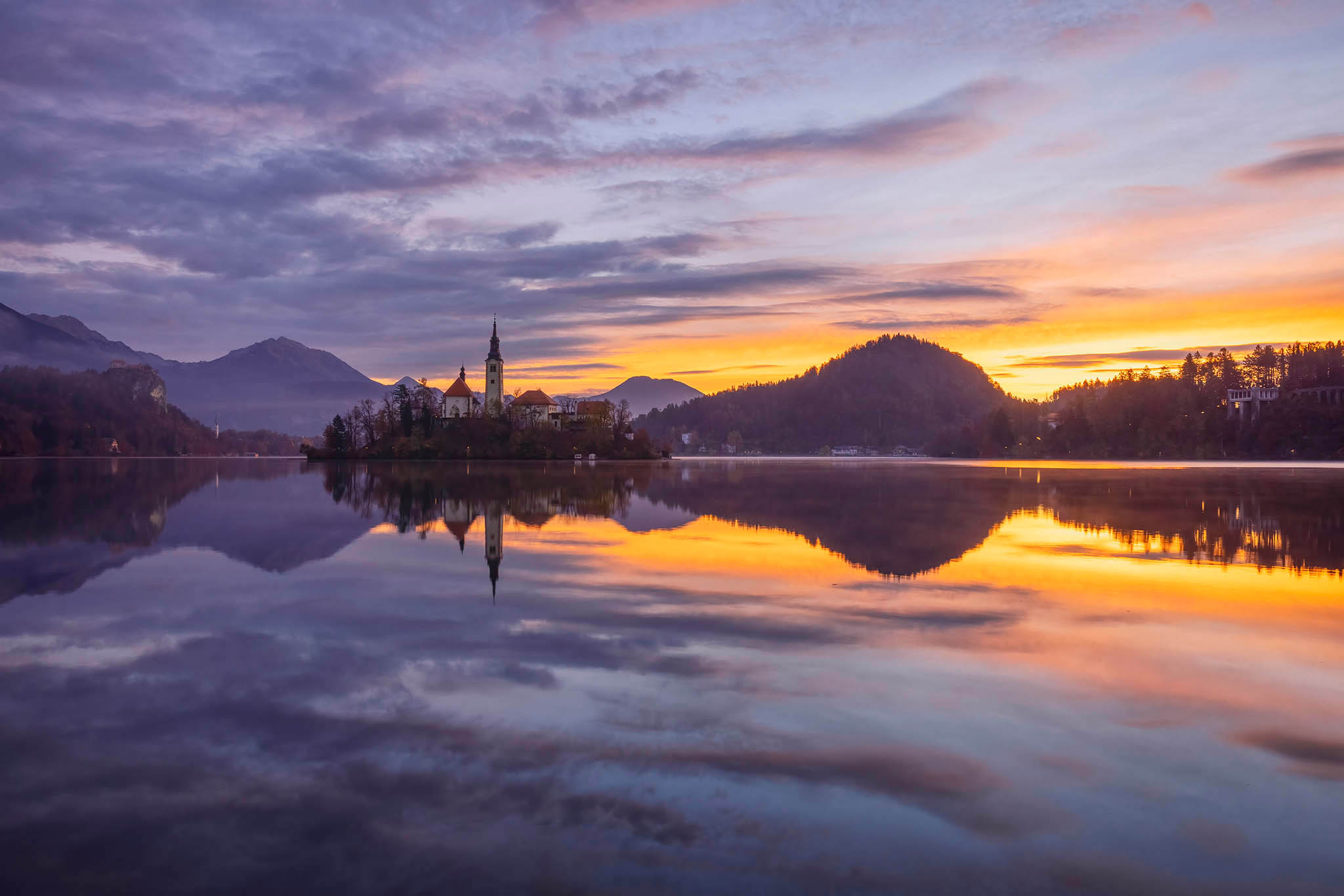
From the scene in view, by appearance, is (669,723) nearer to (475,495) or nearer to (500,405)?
(475,495)

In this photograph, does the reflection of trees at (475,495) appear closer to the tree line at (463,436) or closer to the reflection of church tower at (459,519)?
the reflection of church tower at (459,519)

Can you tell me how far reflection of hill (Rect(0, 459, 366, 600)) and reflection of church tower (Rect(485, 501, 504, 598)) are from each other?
3.51m

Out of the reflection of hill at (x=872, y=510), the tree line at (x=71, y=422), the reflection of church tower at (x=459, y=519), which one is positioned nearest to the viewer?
the reflection of hill at (x=872, y=510)

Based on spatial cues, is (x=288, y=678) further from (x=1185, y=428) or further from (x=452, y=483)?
(x=1185, y=428)

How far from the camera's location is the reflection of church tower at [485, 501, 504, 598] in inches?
632

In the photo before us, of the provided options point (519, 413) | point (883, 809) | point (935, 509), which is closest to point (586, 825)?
point (883, 809)

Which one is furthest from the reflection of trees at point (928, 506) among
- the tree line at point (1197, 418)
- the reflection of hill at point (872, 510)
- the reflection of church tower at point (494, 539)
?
the tree line at point (1197, 418)

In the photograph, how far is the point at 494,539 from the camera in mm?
21141

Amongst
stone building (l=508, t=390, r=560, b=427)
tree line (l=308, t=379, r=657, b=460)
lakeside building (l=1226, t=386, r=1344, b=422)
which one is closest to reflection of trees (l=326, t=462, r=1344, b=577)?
tree line (l=308, t=379, r=657, b=460)

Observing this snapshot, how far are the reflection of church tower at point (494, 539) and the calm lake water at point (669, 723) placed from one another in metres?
0.33

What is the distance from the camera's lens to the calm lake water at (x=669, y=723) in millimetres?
5066

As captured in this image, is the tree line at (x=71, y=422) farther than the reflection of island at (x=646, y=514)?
Yes

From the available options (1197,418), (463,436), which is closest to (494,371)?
(463,436)

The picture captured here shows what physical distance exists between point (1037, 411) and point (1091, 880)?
20444 centimetres
